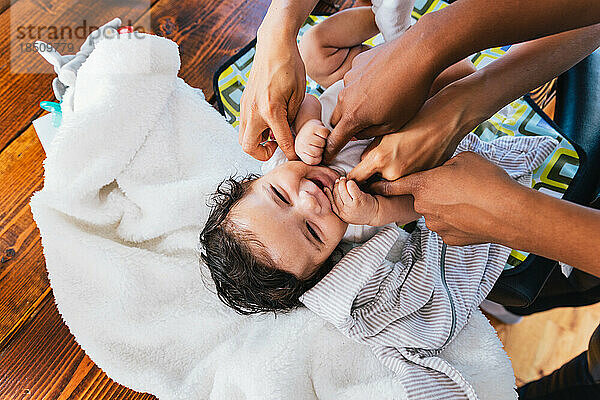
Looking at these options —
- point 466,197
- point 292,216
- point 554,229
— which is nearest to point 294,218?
point 292,216

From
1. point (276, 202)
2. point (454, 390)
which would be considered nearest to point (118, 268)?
point (276, 202)

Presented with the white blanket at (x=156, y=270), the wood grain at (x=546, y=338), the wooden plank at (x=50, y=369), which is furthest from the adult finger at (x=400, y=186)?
the wood grain at (x=546, y=338)

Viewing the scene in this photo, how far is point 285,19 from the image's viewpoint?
0.90 metres

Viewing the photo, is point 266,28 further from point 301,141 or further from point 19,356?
point 19,356

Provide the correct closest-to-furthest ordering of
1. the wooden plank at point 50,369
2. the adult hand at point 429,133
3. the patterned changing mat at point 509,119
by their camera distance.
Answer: the adult hand at point 429,133, the wooden plank at point 50,369, the patterned changing mat at point 509,119

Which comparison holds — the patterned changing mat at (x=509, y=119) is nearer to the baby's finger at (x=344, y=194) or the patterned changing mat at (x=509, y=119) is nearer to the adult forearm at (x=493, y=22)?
the baby's finger at (x=344, y=194)

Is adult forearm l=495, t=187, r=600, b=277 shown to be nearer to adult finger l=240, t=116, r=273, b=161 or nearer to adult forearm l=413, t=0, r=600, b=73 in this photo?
adult forearm l=413, t=0, r=600, b=73

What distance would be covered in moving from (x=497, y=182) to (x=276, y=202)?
1.38 feet

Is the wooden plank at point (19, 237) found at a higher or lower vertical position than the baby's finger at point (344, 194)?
lower

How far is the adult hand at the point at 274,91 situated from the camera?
0.88 metres

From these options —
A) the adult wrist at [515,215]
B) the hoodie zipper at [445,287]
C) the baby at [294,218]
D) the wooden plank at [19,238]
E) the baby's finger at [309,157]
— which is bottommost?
the wooden plank at [19,238]

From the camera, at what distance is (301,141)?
3.22 ft

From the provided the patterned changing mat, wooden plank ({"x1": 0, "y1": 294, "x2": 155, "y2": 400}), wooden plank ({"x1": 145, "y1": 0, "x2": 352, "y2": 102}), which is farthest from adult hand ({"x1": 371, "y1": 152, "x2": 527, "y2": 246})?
wooden plank ({"x1": 145, "y1": 0, "x2": 352, "y2": 102})

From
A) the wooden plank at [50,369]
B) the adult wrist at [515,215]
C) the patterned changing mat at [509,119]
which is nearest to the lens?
the adult wrist at [515,215]
